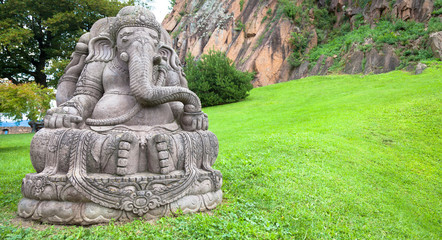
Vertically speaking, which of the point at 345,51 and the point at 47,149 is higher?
the point at 345,51

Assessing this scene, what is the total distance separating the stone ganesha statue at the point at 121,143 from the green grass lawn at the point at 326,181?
18cm

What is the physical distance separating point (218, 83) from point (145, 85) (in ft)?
41.3

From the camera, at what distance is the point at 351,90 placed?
41.1ft

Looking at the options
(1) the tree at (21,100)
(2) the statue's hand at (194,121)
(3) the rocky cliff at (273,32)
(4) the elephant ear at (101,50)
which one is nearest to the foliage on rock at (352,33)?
(3) the rocky cliff at (273,32)

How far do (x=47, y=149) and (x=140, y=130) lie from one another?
0.82m

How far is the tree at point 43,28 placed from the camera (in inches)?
447

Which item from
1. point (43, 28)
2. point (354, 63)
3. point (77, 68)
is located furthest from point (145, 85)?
point (354, 63)

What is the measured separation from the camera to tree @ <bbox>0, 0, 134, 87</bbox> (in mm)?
11352

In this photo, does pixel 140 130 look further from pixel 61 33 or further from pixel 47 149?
pixel 61 33

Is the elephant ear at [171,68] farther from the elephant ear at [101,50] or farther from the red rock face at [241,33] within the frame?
the red rock face at [241,33]

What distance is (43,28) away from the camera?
12641mm

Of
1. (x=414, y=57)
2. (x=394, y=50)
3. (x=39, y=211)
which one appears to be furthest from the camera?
(x=394, y=50)

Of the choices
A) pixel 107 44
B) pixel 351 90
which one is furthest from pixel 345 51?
pixel 107 44

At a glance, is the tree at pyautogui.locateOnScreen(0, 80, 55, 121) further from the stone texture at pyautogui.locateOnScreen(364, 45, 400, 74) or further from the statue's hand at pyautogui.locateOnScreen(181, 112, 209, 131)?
the stone texture at pyautogui.locateOnScreen(364, 45, 400, 74)
